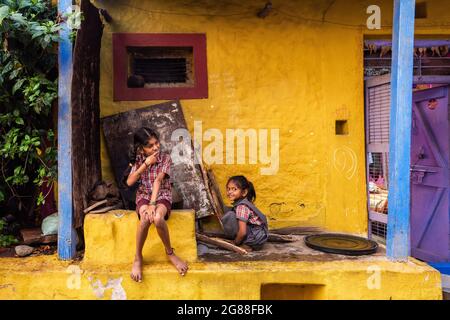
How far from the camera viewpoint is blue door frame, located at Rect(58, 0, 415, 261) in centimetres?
357

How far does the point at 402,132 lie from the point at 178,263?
2438 mm

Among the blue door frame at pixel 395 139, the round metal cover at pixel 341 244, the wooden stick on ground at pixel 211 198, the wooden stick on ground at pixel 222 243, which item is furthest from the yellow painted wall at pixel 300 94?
the blue door frame at pixel 395 139

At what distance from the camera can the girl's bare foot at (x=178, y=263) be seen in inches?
135

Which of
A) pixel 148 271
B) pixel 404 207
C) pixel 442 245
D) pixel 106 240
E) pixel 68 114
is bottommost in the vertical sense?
pixel 442 245

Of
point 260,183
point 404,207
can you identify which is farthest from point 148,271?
point 404,207

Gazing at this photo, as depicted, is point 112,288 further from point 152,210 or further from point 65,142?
point 65,142

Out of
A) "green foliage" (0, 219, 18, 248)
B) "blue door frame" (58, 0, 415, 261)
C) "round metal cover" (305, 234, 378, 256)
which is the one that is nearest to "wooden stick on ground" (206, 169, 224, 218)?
"round metal cover" (305, 234, 378, 256)

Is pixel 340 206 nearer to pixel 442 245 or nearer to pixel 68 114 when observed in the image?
pixel 442 245

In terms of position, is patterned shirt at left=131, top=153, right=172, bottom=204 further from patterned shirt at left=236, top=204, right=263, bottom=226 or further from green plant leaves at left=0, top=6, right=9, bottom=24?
green plant leaves at left=0, top=6, right=9, bottom=24

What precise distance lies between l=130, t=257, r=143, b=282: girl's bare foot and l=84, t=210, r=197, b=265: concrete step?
160 millimetres

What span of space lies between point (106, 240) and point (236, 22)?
312 centimetres

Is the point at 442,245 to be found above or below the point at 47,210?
below

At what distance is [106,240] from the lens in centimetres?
355
